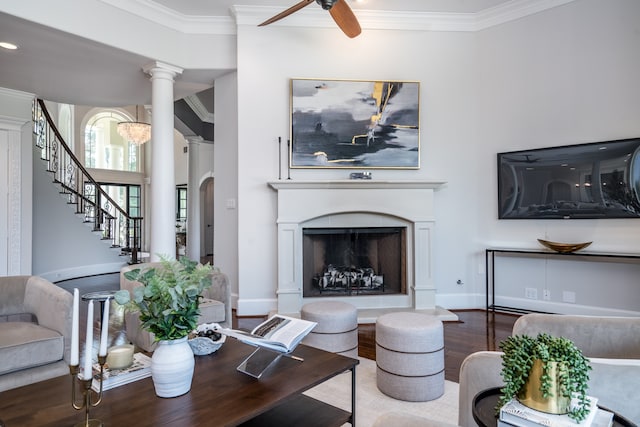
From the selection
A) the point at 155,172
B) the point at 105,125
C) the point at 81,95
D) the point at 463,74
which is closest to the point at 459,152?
the point at 463,74

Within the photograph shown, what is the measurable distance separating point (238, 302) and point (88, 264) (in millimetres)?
4625

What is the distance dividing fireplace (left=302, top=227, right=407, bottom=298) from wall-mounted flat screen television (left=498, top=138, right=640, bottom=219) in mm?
1377

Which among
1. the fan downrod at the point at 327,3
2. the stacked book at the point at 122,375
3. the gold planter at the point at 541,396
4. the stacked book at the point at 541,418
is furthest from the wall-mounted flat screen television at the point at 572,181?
the stacked book at the point at 122,375

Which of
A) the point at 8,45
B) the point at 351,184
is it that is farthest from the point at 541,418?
the point at 8,45

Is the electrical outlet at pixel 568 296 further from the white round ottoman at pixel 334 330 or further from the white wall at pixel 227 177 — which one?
the white wall at pixel 227 177

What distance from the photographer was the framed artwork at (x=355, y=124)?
4457 mm

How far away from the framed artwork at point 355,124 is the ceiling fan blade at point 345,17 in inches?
36.5

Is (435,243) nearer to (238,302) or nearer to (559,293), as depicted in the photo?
(559,293)

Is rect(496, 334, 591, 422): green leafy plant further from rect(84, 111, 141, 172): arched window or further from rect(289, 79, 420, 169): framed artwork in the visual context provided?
rect(84, 111, 141, 172): arched window

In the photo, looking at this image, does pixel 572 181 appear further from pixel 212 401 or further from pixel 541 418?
pixel 212 401

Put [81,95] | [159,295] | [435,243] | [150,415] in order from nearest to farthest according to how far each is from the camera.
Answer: [150,415]
[159,295]
[435,243]
[81,95]

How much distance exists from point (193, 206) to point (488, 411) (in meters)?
7.83

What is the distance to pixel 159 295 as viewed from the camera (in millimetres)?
1435

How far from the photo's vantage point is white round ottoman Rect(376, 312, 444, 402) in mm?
2377
